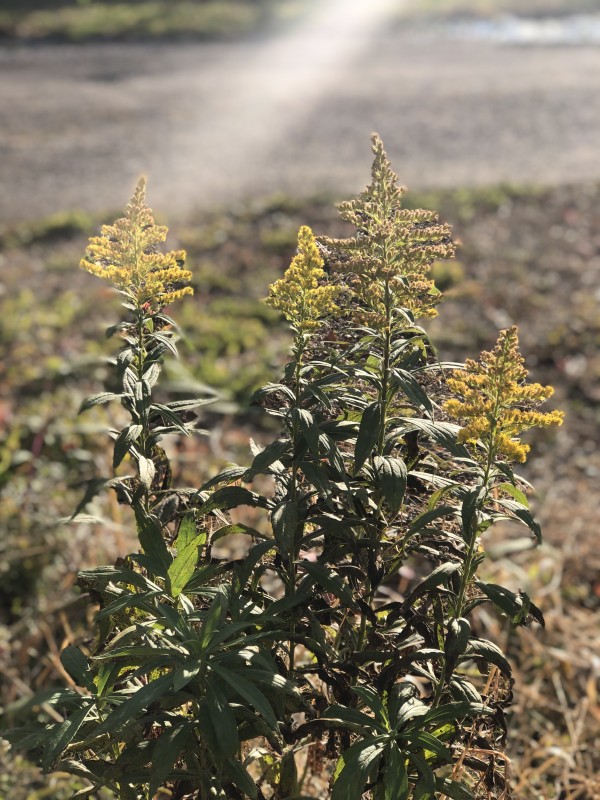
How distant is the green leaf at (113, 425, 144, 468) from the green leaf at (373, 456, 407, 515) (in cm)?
46

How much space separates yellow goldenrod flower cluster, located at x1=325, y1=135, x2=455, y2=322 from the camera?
1.70m

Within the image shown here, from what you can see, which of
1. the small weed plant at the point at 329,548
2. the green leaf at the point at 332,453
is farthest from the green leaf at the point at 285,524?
the green leaf at the point at 332,453

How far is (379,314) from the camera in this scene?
172cm

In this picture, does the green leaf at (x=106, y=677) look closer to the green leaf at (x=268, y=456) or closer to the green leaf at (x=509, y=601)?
the green leaf at (x=268, y=456)

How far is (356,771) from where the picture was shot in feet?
5.35

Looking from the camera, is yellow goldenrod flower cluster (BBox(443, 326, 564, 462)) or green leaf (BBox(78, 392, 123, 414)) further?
green leaf (BBox(78, 392, 123, 414))

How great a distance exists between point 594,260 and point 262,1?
52.3 feet

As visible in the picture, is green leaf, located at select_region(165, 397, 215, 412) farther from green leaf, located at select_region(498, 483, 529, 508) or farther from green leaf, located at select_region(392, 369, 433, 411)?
green leaf, located at select_region(498, 483, 529, 508)

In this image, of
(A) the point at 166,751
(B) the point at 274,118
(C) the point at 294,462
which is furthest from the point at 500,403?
(B) the point at 274,118

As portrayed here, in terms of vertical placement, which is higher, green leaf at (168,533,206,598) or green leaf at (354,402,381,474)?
green leaf at (354,402,381,474)

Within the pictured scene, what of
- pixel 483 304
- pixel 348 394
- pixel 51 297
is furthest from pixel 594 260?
pixel 348 394

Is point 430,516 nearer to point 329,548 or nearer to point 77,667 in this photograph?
point 329,548

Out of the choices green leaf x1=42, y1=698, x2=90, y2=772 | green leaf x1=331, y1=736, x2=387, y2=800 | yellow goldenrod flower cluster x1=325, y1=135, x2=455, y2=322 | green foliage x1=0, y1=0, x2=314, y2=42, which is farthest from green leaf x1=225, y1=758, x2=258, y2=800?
green foliage x1=0, y1=0, x2=314, y2=42

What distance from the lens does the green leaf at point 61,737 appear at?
1613 millimetres
